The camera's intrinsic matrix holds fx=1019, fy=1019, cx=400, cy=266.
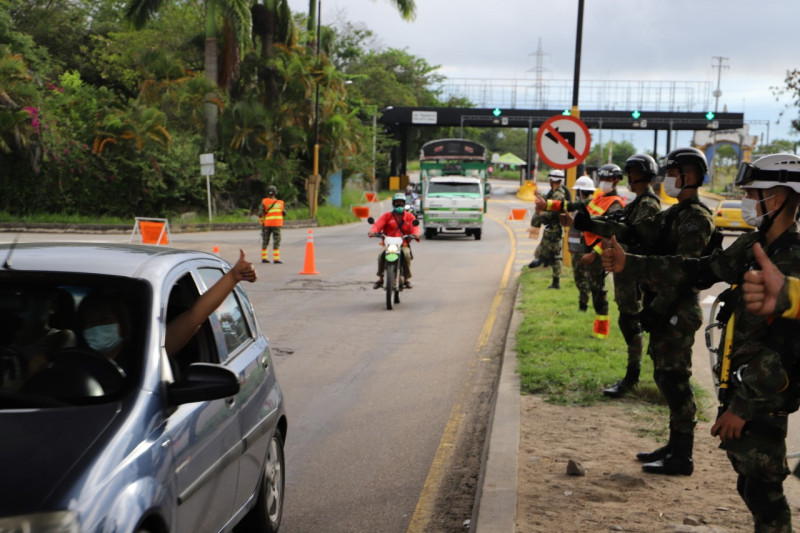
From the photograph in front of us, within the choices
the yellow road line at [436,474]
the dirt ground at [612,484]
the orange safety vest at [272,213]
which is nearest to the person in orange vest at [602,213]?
the yellow road line at [436,474]

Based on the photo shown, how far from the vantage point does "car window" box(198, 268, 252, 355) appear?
501 centimetres

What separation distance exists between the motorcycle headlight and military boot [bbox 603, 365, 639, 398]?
6.14 meters

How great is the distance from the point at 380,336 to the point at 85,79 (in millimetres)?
46854

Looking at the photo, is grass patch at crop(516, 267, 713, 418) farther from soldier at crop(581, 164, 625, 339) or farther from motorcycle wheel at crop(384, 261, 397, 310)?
motorcycle wheel at crop(384, 261, 397, 310)

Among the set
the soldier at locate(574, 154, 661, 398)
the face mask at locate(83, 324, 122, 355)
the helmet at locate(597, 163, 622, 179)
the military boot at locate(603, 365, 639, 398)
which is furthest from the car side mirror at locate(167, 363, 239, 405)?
the helmet at locate(597, 163, 622, 179)

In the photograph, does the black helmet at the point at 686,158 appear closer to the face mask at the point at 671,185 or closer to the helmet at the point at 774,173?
the face mask at the point at 671,185

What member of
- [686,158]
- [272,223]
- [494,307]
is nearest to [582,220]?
[686,158]

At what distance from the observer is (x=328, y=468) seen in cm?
687

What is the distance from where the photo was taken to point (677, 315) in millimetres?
6070

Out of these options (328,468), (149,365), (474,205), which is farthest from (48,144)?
(149,365)

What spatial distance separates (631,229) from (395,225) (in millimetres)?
A: 9744

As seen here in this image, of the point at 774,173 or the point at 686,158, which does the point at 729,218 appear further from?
the point at 774,173

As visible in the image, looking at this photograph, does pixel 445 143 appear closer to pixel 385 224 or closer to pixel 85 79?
pixel 85 79

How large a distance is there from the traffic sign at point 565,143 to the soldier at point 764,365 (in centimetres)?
1027
